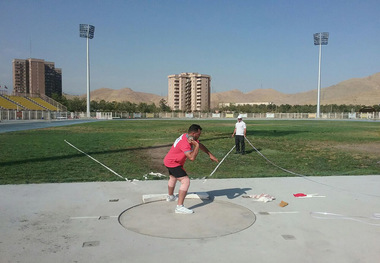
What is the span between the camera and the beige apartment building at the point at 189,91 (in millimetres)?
186625

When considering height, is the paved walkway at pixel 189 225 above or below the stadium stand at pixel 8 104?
below

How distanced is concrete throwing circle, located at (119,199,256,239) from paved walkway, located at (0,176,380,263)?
2 cm

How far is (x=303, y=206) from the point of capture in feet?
20.6

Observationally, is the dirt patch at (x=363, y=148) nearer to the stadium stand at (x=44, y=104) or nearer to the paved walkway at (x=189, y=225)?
the paved walkway at (x=189, y=225)

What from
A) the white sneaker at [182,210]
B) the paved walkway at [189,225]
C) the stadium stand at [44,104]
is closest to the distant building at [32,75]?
the stadium stand at [44,104]

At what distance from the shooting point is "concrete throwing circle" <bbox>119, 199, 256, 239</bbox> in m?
4.89

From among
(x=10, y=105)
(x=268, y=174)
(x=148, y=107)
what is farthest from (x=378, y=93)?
(x=268, y=174)

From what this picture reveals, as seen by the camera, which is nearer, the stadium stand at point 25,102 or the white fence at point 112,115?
the white fence at point 112,115

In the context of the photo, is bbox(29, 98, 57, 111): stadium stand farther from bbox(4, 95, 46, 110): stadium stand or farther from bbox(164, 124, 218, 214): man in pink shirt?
bbox(164, 124, 218, 214): man in pink shirt

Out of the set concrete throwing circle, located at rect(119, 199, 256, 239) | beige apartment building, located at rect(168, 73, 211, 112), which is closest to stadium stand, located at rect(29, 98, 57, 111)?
concrete throwing circle, located at rect(119, 199, 256, 239)

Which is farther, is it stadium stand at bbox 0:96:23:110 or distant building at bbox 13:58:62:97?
distant building at bbox 13:58:62:97

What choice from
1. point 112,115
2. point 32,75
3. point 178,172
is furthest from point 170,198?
point 32,75

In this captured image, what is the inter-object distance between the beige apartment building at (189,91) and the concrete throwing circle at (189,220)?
588 ft

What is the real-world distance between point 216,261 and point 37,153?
1224 cm
